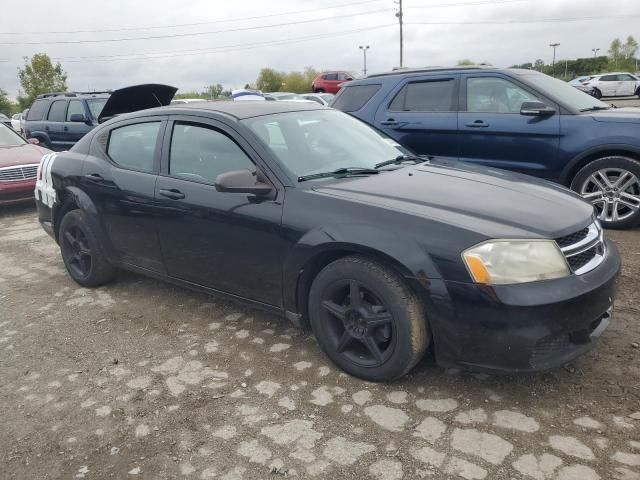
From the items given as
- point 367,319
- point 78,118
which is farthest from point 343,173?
point 78,118

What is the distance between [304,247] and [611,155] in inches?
155

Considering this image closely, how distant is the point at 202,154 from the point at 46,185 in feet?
7.09

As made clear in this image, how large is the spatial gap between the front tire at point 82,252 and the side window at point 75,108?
9.05 meters

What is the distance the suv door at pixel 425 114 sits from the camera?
6.21 metres

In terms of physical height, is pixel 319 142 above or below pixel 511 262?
above

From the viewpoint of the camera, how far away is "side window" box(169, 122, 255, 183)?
11.5ft

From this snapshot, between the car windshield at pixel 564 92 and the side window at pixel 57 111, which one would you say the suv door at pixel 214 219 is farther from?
the side window at pixel 57 111

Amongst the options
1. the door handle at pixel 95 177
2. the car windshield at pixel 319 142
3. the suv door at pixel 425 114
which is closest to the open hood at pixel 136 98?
the door handle at pixel 95 177

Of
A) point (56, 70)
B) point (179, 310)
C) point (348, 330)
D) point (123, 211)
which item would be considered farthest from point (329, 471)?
point (56, 70)

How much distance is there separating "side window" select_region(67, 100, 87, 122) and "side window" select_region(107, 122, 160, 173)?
941cm

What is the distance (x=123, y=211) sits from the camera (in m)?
4.13

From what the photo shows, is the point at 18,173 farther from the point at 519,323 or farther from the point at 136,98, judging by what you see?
the point at 519,323

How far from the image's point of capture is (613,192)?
5391 mm

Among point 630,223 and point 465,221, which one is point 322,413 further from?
point 630,223
